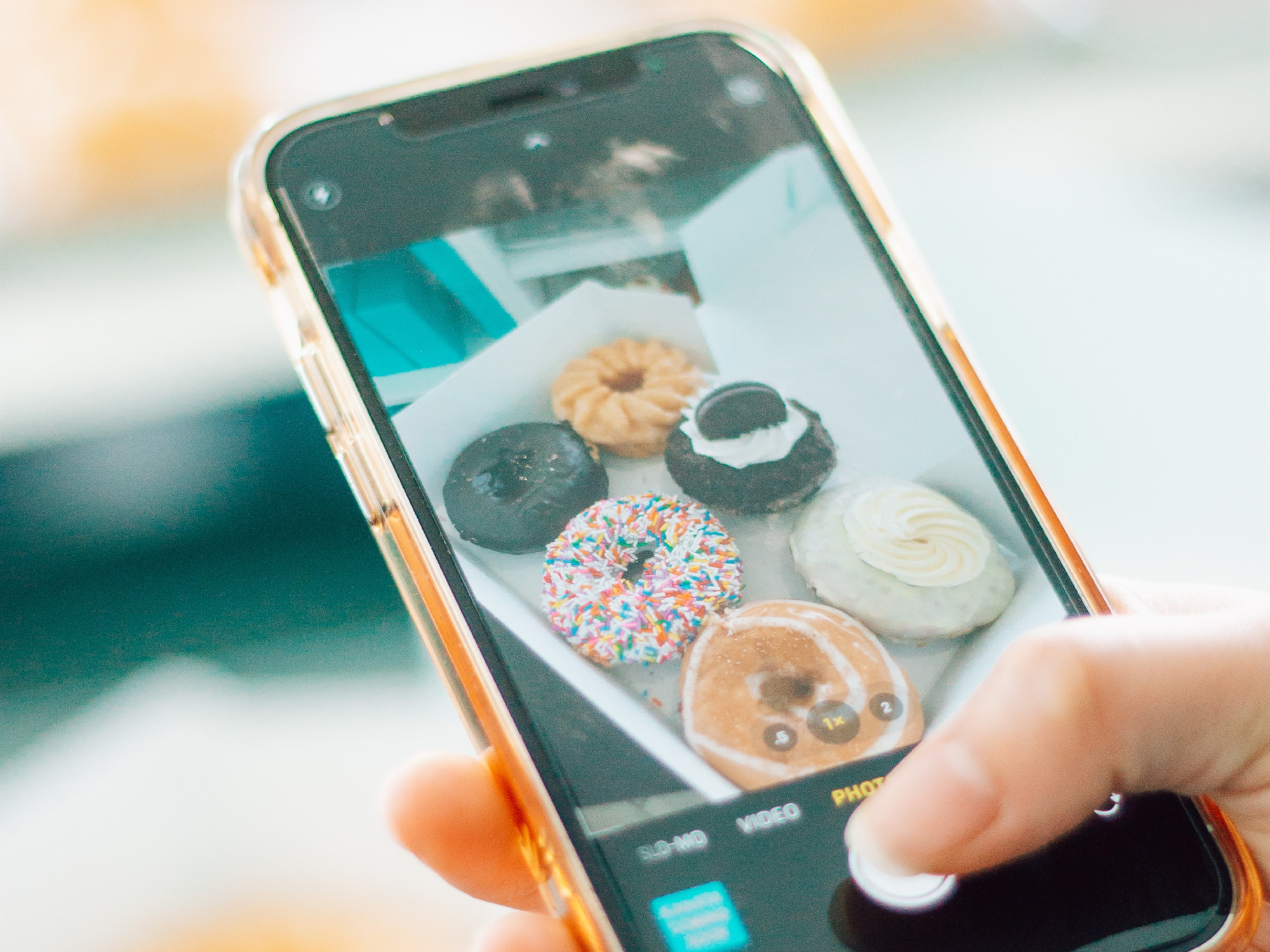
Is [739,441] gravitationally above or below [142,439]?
below

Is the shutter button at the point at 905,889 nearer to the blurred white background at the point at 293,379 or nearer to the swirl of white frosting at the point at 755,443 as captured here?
the swirl of white frosting at the point at 755,443

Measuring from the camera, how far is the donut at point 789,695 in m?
0.37

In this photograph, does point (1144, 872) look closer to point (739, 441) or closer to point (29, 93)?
point (739, 441)

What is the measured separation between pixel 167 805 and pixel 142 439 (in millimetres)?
337

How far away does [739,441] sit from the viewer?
0.44 meters

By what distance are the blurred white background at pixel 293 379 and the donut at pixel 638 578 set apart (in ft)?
1.36

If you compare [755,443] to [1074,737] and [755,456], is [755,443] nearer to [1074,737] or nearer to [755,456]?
[755,456]

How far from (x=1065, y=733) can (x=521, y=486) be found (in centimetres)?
24

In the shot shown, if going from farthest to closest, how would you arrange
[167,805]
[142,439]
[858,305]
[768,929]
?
[142,439] < [167,805] < [858,305] < [768,929]

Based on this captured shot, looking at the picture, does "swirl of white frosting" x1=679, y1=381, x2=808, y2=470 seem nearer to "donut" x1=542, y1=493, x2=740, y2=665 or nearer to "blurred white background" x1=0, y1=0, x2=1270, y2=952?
"donut" x1=542, y1=493, x2=740, y2=665

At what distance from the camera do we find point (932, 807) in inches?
12.1

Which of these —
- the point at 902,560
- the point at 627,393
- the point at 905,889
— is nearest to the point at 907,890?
the point at 905,889

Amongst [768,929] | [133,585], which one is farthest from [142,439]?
[768,929]

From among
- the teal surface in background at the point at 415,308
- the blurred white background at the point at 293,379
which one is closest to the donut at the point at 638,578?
the teal surface in background at the point at 415,308
